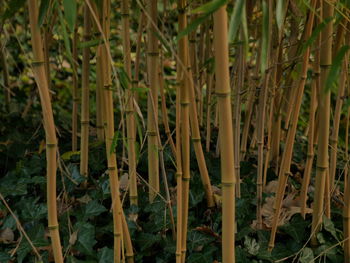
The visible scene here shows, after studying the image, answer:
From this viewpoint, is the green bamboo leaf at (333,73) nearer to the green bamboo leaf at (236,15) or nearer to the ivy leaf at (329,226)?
the green bamboo leaf at (236,15)

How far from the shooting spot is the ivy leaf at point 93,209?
159 centimetres

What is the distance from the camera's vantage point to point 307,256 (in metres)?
1.50

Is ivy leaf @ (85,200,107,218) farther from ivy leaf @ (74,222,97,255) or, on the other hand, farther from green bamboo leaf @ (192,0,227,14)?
green bamboo leaf @ (192,0,227,14)

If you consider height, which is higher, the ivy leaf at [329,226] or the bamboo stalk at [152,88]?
the bamboo stalk at [152,88]

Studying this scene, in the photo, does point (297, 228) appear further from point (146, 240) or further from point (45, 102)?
point (45, 102)

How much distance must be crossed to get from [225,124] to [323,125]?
16.4 inches

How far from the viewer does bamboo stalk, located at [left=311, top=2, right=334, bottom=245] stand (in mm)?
1278

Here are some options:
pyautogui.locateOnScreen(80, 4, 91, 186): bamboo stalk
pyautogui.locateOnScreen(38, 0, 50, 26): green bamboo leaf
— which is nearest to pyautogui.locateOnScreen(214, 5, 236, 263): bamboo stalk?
pyautogui.locateOnScreen(38, 0, 50, 26): green bamboo leaf

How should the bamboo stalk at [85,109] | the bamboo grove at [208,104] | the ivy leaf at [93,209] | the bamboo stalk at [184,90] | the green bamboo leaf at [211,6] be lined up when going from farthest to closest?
the bamboo stalk at [85,109] < the ivy leaf at [93,209] < the bamboo stalk at [184,90] < the bamboo grove at [208,104] < the green bamboo leaf at [211,6]

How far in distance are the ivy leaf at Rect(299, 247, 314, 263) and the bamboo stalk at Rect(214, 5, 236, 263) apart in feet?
1.33

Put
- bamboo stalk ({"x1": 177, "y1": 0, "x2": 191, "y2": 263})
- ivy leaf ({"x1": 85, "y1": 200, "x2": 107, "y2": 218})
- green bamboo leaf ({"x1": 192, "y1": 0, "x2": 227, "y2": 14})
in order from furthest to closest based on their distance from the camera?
1. ivy leaf ({"x1": 85, "y1": 200, "x2": 107, "y2": 218})
2. bamboo stalk ({"x1": 177, "y1": 0, "x2": 191, "y2": 263})
3. green bamboo leaf ({"x1": 192, "y1": 0, "x2": 227, "y2": 14})

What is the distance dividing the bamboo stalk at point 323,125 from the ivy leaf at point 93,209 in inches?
22.6

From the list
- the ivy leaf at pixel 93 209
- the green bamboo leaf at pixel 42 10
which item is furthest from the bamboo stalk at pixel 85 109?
the green bamboo leaf at pixel 42 10

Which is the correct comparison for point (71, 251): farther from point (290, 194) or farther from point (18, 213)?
point (290, 194)
